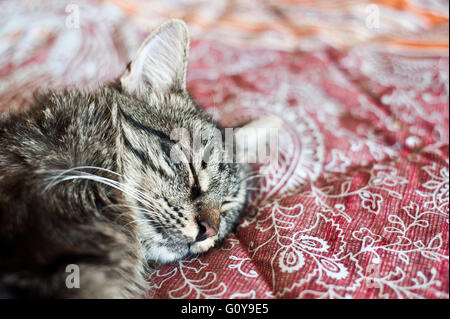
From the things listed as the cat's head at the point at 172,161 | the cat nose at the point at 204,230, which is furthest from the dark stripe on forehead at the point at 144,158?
the cat nose at the point at 204,230

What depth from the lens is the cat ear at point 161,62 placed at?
1017 mm

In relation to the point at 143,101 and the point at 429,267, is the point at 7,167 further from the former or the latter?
the point at 429,267

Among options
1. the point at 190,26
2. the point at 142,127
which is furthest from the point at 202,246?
the point at 190,26

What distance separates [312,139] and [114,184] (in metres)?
0.74

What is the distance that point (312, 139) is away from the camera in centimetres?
129

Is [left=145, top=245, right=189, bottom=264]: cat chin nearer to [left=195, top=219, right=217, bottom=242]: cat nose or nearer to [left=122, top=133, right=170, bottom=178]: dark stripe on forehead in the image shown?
→ [left=195, top=219, right=217, bottom=242]: cat nose

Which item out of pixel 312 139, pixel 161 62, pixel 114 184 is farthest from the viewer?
pixel 312 139

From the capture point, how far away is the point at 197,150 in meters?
1.00

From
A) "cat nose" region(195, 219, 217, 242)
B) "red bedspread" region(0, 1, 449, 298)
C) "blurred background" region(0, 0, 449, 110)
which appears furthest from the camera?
"blurred background" region(0, 0, 449, 110)

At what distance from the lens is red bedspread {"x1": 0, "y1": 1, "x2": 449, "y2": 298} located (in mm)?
791

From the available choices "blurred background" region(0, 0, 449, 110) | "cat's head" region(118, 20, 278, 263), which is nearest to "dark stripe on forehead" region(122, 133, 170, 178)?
"cat's head" region(118, 20, 278, 263)

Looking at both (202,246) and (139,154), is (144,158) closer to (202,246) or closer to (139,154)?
(139,154)

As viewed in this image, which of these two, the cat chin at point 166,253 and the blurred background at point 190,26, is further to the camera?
the blurred background at point 190,26

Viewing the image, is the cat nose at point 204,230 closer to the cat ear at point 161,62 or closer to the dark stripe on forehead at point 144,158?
the dark stripe on forehead at point 144,158
